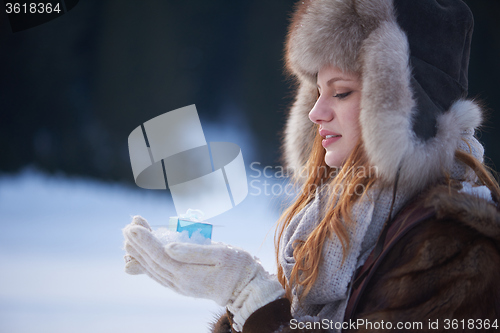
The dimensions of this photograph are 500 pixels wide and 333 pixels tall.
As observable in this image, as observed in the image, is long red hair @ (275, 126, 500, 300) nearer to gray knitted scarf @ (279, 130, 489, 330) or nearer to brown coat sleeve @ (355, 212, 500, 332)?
gray knitted scarf @ (279, 130, 489, 330)

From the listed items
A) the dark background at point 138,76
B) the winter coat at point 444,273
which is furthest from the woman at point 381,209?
the dark background at point 138,76

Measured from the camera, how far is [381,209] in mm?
744

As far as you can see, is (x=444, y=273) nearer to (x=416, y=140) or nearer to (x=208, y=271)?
(x=416, y=140)

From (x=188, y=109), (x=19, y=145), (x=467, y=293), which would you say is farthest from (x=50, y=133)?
(x=467, y=293)

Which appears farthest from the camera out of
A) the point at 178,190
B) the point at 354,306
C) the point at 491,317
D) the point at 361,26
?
the point at 178,190

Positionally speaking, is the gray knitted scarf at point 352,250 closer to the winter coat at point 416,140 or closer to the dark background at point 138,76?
the winter coat at point 416,140

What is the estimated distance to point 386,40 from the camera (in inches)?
29.3

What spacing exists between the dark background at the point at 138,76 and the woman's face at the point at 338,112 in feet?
2.60

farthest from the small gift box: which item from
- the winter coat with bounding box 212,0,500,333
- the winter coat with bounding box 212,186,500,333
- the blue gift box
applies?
the winter coat with bounding box 212,186,500,333

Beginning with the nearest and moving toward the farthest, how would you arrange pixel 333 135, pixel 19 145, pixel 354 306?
pixel 354 306
pixel 333 135
pixel 19 145

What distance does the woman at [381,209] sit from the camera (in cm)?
59

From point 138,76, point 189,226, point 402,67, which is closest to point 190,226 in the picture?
point 189,226

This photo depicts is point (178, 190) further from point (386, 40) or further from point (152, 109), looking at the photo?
point (386, 40)

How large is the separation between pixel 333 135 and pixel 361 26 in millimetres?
265
